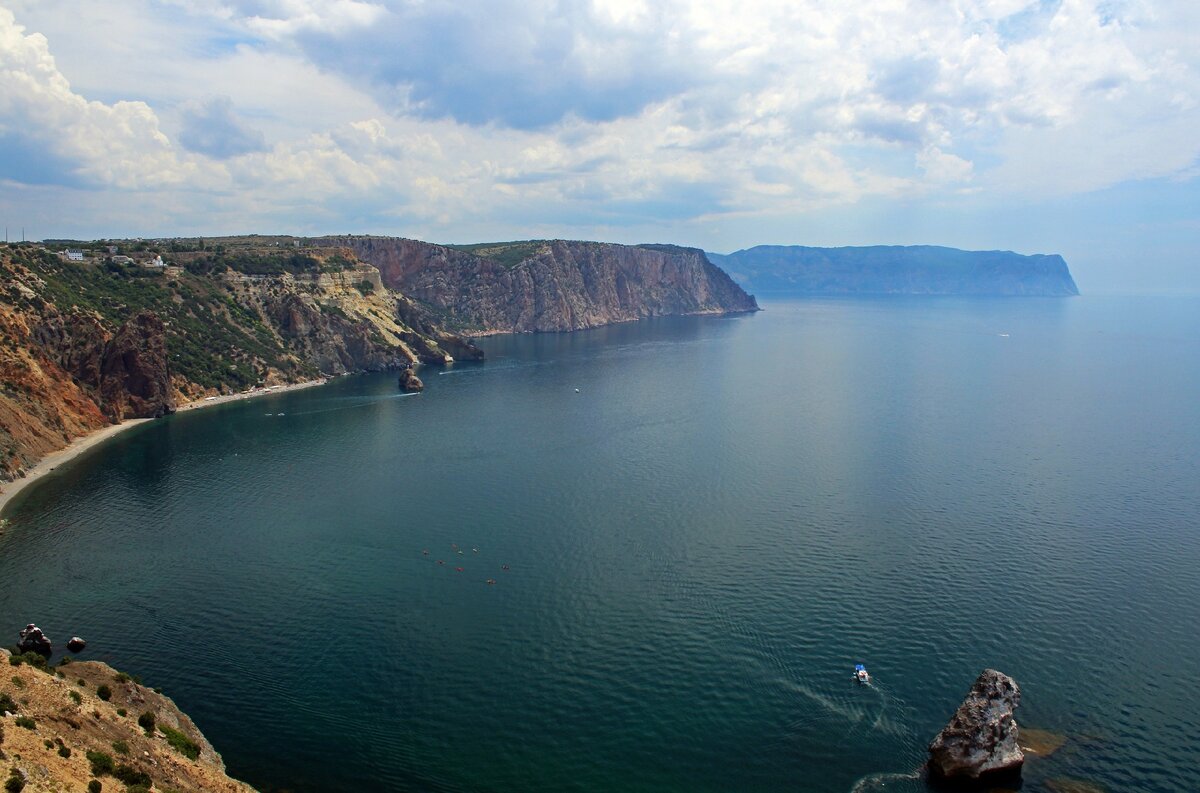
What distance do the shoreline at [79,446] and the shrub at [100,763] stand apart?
182 feet

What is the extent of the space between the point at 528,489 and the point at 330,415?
58481 millimetres

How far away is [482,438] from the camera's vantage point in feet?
376

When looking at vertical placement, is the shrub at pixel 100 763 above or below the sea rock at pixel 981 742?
above

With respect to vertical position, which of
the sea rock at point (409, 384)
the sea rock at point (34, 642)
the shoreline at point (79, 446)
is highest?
the sea rock at point (409, 384)

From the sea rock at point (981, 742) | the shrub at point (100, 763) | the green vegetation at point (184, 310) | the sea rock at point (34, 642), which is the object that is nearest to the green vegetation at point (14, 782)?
the shrub at point (100, 763)

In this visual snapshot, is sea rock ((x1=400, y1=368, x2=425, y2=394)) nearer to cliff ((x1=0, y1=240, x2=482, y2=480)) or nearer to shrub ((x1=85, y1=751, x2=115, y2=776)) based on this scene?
cliff ((x1=0, y1=240, x2=482, y2=480))

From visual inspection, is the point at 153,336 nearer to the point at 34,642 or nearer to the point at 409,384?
the point at 409,384

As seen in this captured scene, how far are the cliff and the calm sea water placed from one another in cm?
1129

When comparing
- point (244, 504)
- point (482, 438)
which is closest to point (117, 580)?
point (244, 504)

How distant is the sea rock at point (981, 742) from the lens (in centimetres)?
3962

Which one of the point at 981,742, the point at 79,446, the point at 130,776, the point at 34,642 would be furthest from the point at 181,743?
the point at 79,446

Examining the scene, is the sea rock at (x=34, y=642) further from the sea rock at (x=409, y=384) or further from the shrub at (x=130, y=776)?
the sea rock at (x=409, y=384)

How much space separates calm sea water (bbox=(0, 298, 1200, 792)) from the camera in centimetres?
4338

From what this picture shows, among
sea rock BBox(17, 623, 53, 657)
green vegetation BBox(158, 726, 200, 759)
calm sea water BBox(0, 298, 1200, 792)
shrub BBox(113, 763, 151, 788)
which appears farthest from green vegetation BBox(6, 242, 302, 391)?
shrub BBox(113, 763, 151, 788)
